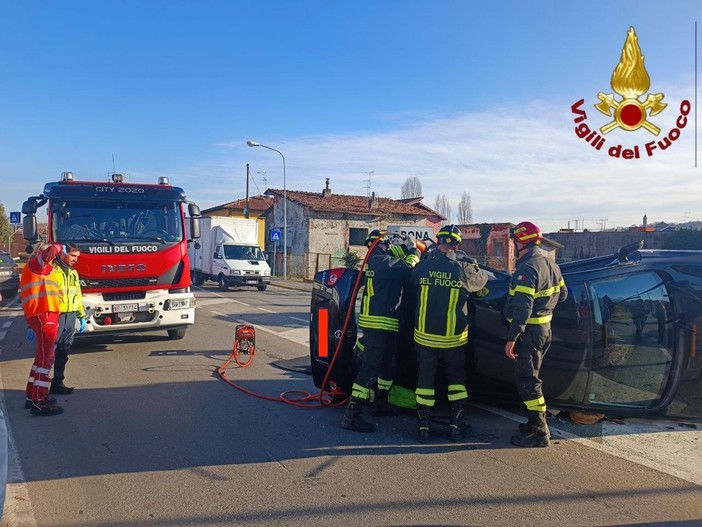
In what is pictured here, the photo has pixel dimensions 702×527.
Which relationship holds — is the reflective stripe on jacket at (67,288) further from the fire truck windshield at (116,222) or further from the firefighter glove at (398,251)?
the firefighter glove at (398,251)

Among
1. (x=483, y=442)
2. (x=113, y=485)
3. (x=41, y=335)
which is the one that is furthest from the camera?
(x=41, y=335)

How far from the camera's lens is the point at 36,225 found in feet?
28.8

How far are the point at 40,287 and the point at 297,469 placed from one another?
338 centimetres

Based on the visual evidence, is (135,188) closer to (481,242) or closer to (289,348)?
(289,348)

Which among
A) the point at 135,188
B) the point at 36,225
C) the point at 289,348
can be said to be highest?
the point at 135,188

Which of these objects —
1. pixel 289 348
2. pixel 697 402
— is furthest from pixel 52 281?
pixel 697 402

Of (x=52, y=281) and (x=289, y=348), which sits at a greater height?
(x=52, y=281)

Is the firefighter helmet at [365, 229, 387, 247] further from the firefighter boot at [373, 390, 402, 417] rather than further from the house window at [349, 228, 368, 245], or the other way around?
the house window at [349, 228, 368, 245]

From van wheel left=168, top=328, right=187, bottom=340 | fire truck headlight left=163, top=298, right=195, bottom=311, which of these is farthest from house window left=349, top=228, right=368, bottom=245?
fire truck headlight left=163, top=298, right=195, bottom=311

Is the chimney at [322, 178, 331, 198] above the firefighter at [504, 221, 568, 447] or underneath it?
above

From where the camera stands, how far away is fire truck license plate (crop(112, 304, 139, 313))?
8.69 meters

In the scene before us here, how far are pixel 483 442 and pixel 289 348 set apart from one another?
5.20 meters

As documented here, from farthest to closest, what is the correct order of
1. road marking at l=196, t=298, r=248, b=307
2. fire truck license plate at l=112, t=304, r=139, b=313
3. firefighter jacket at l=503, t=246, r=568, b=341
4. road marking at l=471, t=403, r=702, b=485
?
road marking at l=196, t=298, r=248, b=307, fire truck license plate at l=112, t=304, r=139, b=313, firefighter jacket at l=503, t=246, r=568, b=341, road marking at l=471, t=403, r=702, b=485

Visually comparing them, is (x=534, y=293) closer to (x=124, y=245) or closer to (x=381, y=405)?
(x=381, y=405)
